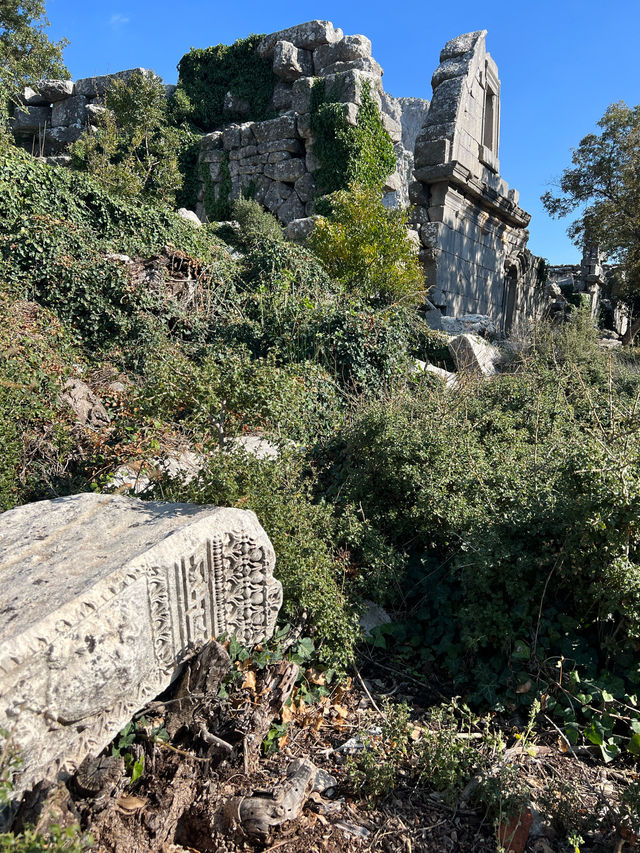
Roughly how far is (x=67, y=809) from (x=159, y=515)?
1.25 meters

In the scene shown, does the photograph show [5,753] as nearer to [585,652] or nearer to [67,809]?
[67,809]

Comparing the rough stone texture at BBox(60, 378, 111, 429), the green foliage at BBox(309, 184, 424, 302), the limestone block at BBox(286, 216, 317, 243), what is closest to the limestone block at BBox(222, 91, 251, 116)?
the limestone block at BBox(286, 216, 317, 243)

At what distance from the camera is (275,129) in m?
16.1

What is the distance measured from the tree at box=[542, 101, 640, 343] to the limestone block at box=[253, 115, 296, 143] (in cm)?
742

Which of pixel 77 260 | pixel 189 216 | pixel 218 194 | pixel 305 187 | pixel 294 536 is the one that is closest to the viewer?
pixel 294 536

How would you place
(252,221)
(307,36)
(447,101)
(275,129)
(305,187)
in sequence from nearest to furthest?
(447,101), (252,221), (305,187), (275,129), (307,36)

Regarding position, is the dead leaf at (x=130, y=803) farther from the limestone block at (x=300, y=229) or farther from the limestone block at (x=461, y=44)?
the limestone block at (x=461, y=44)

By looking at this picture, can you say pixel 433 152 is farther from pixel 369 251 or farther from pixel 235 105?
pixel 235 105

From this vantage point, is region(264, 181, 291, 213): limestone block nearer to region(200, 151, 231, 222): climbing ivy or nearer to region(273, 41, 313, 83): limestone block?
region(200, 151, 231, 222): climbing ivy

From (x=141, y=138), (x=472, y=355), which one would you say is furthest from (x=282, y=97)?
(x=472, y=355)

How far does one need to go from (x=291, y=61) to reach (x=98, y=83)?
6190mm

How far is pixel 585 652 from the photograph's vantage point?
309cm

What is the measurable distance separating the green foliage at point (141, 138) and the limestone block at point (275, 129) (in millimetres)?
2415

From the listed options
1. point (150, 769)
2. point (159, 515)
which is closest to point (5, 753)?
point (150, 769)
